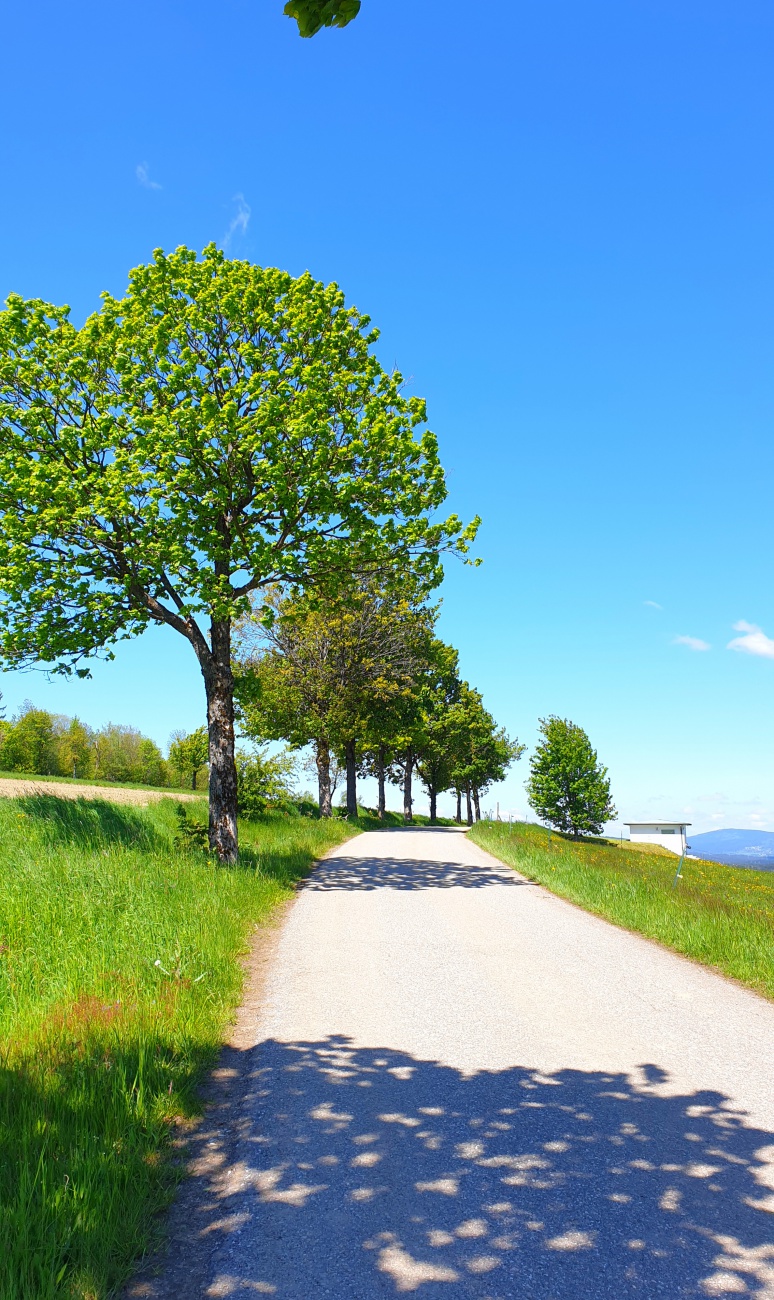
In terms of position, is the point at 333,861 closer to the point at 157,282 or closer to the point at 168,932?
the point at 168,932

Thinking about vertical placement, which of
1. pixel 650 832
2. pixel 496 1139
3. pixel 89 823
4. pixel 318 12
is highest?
pixel 318 12

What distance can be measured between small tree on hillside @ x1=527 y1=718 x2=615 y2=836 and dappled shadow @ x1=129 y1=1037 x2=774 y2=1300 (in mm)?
57607

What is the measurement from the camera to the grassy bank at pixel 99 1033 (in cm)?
325

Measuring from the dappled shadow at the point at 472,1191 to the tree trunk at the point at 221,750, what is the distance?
33.7 ft

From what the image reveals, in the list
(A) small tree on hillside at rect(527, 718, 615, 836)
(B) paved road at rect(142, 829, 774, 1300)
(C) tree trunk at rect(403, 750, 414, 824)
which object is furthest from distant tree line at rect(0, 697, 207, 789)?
(B) paved road at rect(142, 829, 774, 1300)

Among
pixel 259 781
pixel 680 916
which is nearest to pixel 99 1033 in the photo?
pixel 680 916

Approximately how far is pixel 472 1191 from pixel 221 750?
41.9 ft

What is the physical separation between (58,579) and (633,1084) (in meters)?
14.1

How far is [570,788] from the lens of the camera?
60.8 metres

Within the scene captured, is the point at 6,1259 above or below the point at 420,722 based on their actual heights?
below

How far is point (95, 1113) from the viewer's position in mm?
4219

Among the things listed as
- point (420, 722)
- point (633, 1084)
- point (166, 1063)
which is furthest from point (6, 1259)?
point (420, 722)

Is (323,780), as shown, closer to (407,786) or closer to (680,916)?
(407,786)

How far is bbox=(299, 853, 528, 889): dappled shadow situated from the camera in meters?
15.2
